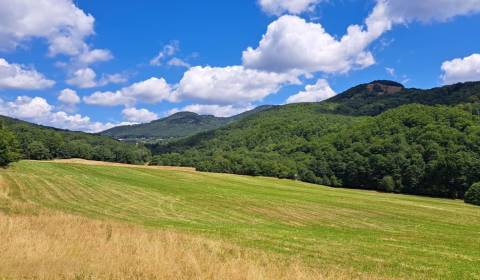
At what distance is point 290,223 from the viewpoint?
111ft

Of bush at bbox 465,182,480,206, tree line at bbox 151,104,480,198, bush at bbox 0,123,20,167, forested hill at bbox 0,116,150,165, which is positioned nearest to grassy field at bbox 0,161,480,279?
bush at bbox 0,123,20,167

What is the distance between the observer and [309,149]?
15950 cm

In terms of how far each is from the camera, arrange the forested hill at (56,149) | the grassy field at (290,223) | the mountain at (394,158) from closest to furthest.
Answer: the grassy field at (290,223)
the mountain at (394,158)
the forested hill at (56,149)

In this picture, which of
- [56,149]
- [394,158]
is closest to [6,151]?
[56,149]

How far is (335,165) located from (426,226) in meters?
98.2

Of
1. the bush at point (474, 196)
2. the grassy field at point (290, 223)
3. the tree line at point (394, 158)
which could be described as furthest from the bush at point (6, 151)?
the bush at point (474, 196)

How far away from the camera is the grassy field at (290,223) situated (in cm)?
1561

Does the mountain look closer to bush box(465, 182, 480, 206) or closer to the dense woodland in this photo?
the dense woodland

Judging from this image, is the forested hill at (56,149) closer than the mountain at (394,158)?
No

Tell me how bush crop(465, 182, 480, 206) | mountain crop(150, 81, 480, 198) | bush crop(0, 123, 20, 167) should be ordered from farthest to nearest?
mountain crop(150, 81, 480, 198) < bush crop(465, 182, 480, 206) < bush crop(0, 123, 20, 167)

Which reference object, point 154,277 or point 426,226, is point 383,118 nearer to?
point 426,226

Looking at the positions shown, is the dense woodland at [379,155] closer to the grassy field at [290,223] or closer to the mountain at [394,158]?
the mountain at [394,158]

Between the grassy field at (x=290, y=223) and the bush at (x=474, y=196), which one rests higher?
the bush at (x=474, y=196)

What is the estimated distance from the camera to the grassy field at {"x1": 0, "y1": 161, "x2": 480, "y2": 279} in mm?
15609
